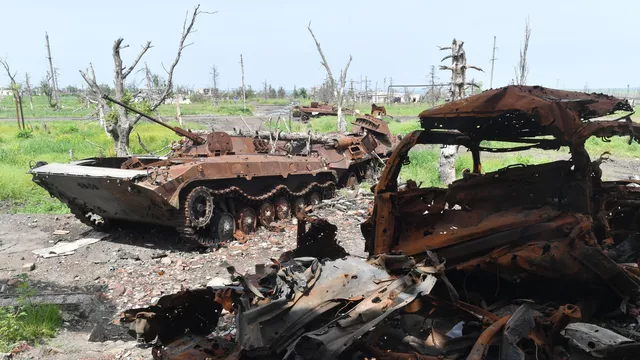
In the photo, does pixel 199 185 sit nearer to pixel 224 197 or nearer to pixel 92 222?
pixel 224 197

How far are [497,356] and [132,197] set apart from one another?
689cm

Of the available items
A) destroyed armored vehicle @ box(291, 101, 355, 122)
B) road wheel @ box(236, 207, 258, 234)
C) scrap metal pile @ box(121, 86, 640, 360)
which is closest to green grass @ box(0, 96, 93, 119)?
destroyed armored vehicle @ box(291, 101, 355, 122)

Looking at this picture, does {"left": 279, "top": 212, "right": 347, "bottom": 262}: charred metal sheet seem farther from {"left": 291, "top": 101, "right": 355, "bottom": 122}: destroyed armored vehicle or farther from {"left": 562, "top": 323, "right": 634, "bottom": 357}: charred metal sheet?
{"left": 291, "top": 101, "right": 355, "bottom": 122}: destroyed armored vehicle

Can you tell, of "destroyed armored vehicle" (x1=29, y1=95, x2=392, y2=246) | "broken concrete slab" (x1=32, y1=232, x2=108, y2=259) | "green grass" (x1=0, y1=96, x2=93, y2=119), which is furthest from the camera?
"green grass" (x1=0, y1=96, x2=93, y2=119)

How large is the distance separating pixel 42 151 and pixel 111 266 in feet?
48.2

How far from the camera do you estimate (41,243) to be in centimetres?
987

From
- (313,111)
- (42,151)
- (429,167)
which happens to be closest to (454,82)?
(429,167)

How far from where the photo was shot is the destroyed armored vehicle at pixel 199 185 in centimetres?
853

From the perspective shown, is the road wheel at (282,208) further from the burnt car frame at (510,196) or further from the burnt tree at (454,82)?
the burnt car frame at (510,196)

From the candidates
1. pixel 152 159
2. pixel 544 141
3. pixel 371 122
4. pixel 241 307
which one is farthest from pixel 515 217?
pixel 371 122

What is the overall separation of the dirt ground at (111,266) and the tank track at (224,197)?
273mm

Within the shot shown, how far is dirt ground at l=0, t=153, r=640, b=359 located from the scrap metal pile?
1636 mm

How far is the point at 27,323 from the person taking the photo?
5.79 meters

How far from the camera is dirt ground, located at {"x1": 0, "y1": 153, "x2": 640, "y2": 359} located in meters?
5.81
